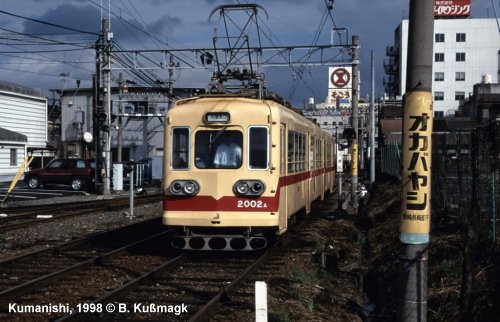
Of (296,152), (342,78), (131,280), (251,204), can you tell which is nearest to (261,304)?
(131,280)

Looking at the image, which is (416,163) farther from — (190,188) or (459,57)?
(459,57)

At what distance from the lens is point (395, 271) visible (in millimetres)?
9953

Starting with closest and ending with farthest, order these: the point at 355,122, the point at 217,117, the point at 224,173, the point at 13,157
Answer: the point at 224,173 → the point at 217,117 → the point at 355,122 → the point at 13,157

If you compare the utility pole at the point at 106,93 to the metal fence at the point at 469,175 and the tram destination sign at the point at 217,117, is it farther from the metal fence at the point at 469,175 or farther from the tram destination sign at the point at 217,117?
the tram destination sign at the point at 217,117

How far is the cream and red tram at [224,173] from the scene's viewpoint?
10.9 meters

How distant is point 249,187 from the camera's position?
10930 mm

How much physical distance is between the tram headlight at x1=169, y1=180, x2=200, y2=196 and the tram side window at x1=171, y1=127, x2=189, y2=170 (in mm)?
286

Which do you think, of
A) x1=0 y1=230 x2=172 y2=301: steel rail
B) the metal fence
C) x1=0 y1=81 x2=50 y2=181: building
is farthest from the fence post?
x1=0 y1=81 x2=50 y2=181: building

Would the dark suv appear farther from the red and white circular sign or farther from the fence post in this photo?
the fence post

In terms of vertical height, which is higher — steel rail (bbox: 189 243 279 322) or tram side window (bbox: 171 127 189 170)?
tram side window (bbox: 171 127 189 170)

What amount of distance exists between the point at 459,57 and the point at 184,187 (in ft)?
256

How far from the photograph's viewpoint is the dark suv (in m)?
34.1

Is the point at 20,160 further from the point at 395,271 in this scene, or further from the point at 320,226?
the point at 395,271

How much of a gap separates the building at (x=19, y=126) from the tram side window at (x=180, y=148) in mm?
28797
